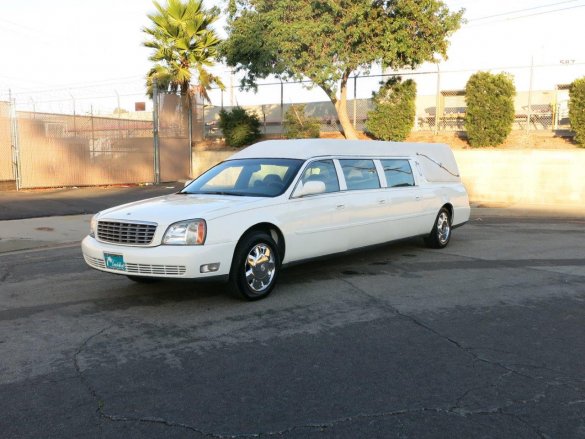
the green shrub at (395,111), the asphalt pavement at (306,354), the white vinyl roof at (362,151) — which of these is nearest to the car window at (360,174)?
the white vinyl roof at (362,151)

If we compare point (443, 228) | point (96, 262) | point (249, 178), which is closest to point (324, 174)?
point (249, 178)

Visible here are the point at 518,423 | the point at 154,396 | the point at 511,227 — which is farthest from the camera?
the point at 511,227

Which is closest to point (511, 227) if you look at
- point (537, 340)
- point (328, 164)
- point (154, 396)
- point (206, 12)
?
point (328, 164)

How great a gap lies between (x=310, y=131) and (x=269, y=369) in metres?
18.1

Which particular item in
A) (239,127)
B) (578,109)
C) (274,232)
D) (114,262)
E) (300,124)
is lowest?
(114,262)

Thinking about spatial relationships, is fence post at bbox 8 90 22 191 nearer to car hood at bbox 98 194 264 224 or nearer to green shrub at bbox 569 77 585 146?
car hood at bbox 98 194 264 224

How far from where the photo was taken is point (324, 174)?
286 inches

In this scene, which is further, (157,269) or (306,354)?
(157,269)

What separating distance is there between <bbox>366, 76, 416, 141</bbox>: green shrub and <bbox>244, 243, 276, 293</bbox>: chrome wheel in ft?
50.7

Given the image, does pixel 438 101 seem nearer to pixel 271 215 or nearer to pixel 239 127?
pixel 239 127

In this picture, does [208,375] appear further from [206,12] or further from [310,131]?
[206,12]

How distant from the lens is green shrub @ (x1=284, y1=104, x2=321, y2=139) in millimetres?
21734

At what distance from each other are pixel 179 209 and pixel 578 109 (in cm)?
1578

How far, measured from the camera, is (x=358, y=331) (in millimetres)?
5137
